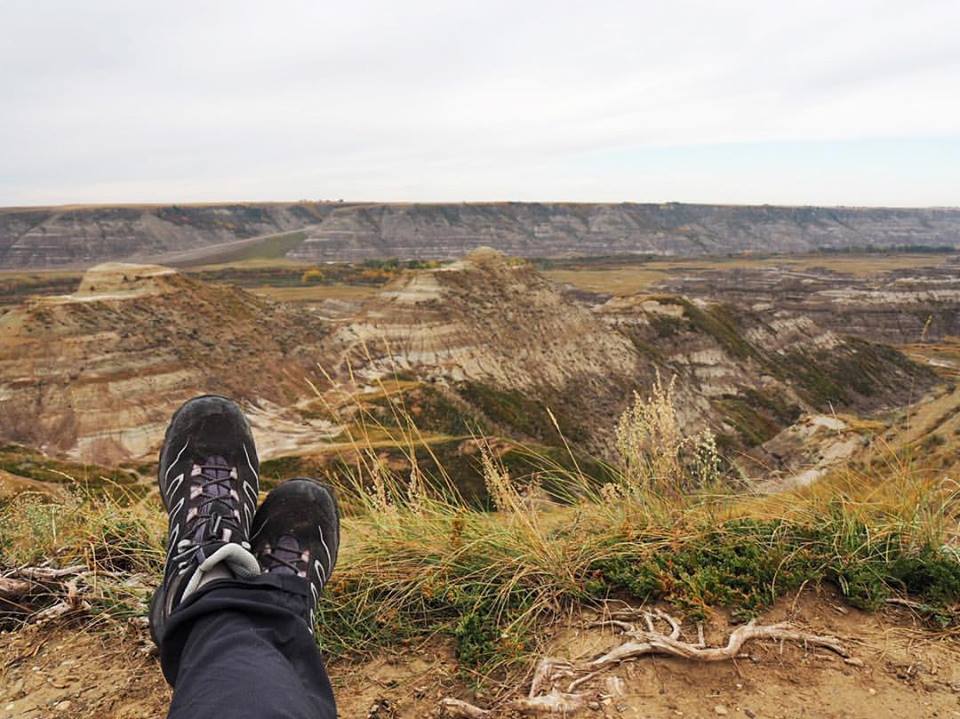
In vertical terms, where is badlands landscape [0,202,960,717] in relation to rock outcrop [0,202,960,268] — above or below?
below

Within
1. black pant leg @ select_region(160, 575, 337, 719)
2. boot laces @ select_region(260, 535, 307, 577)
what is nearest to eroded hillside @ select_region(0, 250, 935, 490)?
boot laces @ select_region(260, 535, 307, 577)

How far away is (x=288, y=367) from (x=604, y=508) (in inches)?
1319

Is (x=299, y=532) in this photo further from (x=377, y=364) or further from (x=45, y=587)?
(x=377, y=364)

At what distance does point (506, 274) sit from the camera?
1700 inches

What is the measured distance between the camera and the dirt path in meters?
1.96

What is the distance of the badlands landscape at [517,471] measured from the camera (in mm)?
2262

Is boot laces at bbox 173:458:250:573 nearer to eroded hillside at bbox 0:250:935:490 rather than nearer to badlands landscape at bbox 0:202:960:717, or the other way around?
badlands landscape at bbox 0:202:960:717

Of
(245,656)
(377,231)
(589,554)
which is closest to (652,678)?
(589,554)

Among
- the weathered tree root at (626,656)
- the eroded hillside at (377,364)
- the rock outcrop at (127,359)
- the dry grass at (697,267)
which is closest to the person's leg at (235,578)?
the weathered tree root at (626,656)

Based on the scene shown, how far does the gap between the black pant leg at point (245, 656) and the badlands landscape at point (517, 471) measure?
50 cm

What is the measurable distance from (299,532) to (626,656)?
1472 millimetres

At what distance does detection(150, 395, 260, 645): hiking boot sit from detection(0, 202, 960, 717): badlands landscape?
1.60 feet

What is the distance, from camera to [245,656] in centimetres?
166

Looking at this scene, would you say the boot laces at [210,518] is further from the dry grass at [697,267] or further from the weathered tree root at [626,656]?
the dry grass at [697,267]
